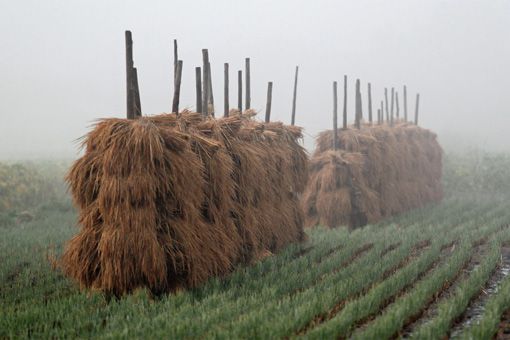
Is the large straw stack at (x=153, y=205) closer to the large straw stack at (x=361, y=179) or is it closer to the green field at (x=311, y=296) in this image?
the green field at (x=311, y=296)

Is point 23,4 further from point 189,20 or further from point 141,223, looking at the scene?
point 141,223

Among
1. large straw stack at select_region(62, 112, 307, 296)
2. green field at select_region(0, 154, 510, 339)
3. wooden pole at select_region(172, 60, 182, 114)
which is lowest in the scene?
green field at select_region(0, 154, 510, 339)

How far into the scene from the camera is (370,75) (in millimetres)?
85688

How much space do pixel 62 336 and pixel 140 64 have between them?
82.3m

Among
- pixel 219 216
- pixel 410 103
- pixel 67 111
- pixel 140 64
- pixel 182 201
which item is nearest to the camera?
pixel 182 201

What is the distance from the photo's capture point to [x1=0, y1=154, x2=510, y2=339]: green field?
19.6ft

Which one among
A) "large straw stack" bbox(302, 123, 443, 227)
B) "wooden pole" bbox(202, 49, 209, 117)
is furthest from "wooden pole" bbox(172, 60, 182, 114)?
"large straw stack" bbox(302, 123, 443, 227)

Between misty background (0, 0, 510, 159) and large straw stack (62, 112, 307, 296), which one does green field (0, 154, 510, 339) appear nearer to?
large straw stack (62, 112, 307, 296)

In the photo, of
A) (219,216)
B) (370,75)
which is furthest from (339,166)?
(370,75)

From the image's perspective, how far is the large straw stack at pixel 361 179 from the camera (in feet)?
50.4

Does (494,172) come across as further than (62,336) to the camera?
Yes

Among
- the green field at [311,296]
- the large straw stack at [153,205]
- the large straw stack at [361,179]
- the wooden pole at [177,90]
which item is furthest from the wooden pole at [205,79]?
the large straw stack at [361,179]

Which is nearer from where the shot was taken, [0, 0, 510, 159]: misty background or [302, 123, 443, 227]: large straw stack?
[302, 123, 443, 227]: large straw stack

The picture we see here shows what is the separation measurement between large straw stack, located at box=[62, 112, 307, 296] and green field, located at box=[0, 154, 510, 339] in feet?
1.15
